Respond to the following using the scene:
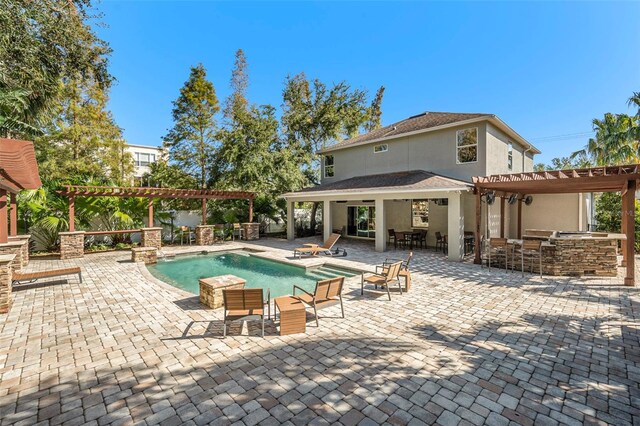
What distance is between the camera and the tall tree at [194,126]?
23391 millimetres

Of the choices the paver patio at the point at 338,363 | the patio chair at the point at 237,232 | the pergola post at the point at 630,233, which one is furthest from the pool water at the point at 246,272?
the pergola post at the point at 630,233

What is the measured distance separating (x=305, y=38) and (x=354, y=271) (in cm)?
2205

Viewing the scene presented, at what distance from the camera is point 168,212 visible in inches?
757

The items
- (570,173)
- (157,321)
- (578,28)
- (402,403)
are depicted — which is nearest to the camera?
(402,403)

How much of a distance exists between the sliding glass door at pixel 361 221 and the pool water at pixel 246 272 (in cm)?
890

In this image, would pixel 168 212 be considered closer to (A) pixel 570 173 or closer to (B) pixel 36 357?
(B) pixel 36 357

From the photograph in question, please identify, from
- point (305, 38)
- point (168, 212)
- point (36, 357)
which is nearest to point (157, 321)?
point (36, 357)

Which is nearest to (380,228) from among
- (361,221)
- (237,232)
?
(361,221)

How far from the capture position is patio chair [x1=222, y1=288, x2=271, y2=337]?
5.42 m

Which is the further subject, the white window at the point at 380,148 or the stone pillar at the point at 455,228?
the white window at the point at 380,148

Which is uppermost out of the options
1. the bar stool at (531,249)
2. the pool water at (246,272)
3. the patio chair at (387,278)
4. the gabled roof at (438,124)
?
the gabled roof at (438,124)

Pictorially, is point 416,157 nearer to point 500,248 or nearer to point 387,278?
point 500,248

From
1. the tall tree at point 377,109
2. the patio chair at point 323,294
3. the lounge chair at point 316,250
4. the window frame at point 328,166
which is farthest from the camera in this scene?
the tall tree at point 377,109

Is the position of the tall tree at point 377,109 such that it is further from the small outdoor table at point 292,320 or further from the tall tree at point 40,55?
the small outdoor table at point 292,320
